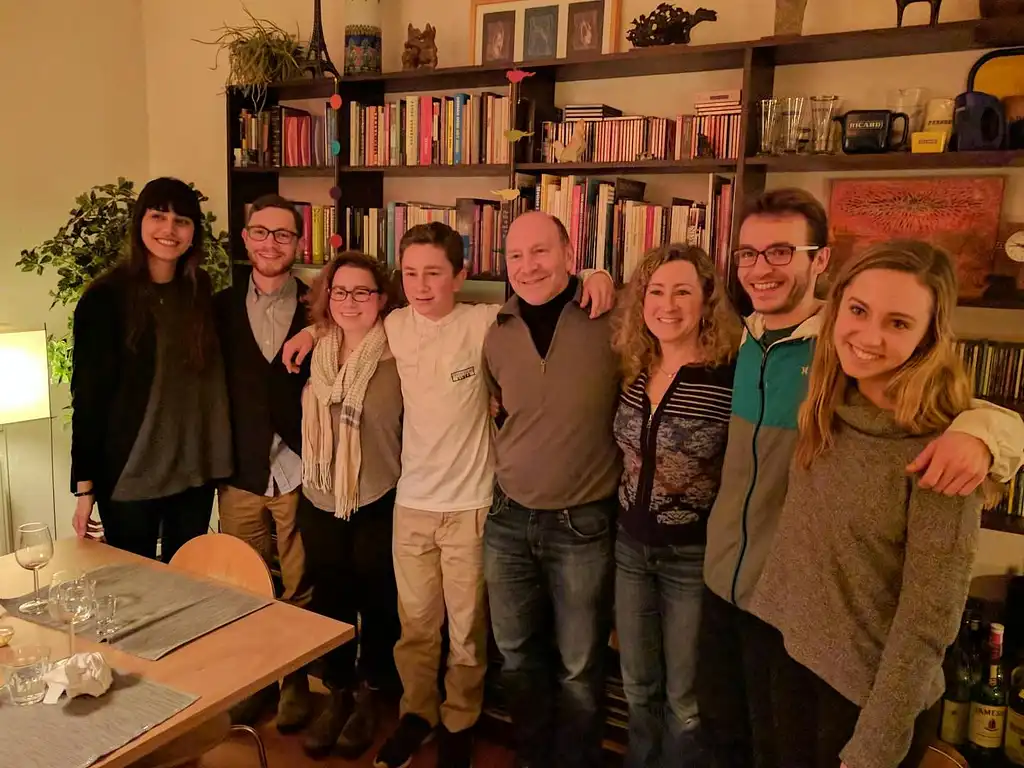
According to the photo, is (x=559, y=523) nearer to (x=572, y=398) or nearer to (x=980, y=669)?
(x=572, y=398)

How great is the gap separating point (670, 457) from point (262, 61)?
8.10ft

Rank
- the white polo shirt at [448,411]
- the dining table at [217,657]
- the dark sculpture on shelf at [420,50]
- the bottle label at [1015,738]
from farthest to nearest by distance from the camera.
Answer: the dark sculpture on shelf at [420,50] < the white polo shirt at [448,411] < the bottle label at [1015,738] < the dining table at [217,657]

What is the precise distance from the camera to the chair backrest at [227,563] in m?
1.97

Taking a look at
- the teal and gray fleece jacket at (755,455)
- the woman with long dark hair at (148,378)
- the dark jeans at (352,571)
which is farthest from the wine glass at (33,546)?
the teal and gray fleece jacket at (755,455)

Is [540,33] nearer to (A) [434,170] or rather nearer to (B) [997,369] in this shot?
(A) [434,170]

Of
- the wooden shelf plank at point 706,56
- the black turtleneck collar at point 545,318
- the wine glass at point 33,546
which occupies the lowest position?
the wine glass at point 33,546

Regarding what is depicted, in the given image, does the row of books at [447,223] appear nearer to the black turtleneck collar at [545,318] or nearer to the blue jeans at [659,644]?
the black turtleneck collar at [545,318]

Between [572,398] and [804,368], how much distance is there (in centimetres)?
65

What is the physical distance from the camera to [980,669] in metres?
2.17

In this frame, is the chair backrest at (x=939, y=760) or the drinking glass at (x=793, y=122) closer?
the chair backrest at (x=939, y=760)

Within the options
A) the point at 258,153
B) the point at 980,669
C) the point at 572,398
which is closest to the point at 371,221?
the point at 258,153

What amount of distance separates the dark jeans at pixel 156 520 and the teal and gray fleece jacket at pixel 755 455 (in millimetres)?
1646

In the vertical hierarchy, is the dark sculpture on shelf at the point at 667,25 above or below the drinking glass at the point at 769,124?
above

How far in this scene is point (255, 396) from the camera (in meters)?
2.54
